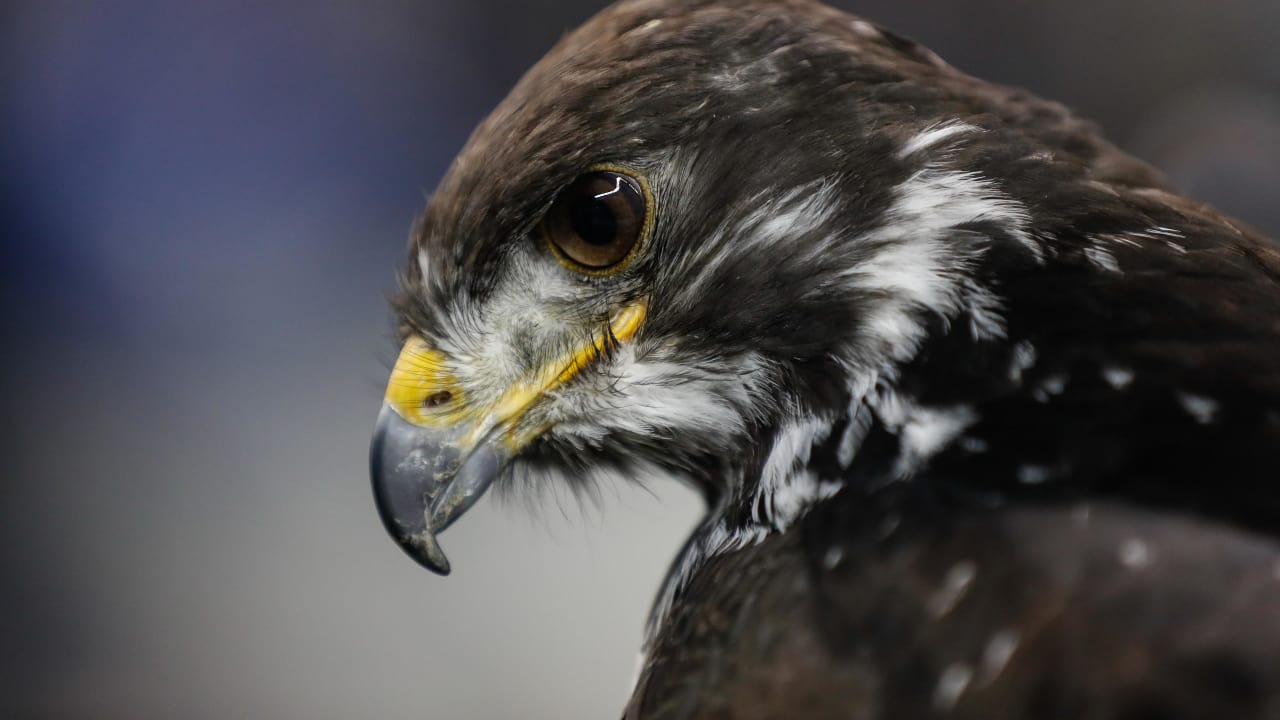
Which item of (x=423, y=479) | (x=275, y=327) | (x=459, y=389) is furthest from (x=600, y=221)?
(x=275, y=327)

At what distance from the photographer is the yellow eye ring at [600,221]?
1.65 m

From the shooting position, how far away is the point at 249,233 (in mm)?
6121

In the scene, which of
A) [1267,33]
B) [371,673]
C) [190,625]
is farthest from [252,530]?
[1267,33]

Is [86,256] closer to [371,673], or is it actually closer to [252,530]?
[252,530]

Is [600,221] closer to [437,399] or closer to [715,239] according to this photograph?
[715,239]

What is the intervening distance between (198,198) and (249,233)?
0.99 ft

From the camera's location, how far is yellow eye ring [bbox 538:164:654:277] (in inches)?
64.9

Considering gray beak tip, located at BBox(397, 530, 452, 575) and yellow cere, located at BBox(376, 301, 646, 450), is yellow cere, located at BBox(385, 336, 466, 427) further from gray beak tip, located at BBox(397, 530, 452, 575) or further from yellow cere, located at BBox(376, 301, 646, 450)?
gray beak tip, located at BBox(397, 530, 452, 575)

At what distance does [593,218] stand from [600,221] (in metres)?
0.01

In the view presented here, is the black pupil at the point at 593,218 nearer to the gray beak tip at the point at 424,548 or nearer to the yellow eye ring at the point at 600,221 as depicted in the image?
the yellow eye ring at the point at 600,221

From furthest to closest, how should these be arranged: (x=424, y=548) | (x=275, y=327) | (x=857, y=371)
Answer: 1. (x=275, y=327)
2. (x=424, y=548)
3. (x=857, y=371)

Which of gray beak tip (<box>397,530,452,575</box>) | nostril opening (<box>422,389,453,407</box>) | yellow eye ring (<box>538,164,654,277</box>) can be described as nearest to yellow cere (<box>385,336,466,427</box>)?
nostril opening (<box>422,389,453,407</box>)

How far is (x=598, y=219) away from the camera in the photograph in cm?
167

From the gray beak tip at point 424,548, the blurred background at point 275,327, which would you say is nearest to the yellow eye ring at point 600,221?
the gray beak tip at point 424,548
